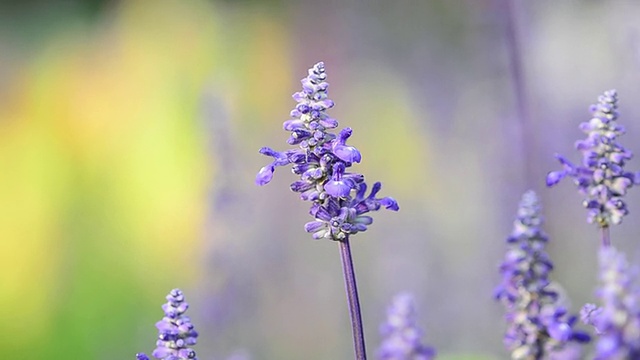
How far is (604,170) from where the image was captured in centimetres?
64

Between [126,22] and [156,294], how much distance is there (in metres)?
0.57

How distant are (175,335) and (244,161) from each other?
3.78 ft

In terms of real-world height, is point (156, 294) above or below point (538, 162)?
below

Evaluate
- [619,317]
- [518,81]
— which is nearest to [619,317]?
[619,317]

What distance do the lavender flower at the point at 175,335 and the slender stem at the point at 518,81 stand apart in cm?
119

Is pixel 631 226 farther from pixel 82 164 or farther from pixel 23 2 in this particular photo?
pixel 23 2

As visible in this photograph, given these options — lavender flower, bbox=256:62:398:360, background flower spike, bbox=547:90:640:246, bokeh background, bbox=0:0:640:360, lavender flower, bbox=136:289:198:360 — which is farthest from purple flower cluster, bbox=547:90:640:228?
bokeh background, bbox=0:0:640:360

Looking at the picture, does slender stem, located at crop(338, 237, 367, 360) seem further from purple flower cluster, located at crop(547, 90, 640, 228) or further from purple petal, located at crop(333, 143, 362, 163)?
purple flower cluster, located at crop(547, 90, 640, 228)

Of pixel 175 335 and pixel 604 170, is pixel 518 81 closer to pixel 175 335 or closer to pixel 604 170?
pixel 604 170

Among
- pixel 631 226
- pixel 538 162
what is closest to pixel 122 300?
pixel 538 162

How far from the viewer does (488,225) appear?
5.52ft

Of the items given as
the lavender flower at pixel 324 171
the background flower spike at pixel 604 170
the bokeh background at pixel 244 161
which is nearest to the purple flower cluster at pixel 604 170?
the background flower spike at pixel 604 170

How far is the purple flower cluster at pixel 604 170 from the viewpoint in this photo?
0.63 m

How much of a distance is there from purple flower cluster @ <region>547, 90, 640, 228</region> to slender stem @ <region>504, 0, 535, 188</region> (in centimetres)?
98
